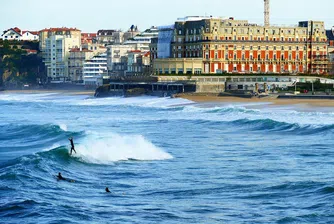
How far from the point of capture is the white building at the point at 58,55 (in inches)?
7215

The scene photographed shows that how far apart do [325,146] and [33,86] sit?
13700 centimetres

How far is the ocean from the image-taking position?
2923cm

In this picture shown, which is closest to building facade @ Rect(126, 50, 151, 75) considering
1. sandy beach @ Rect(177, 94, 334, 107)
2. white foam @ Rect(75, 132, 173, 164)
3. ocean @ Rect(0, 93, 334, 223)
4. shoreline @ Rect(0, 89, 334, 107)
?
shoreline @ Rect(0, 89, 334, 107)

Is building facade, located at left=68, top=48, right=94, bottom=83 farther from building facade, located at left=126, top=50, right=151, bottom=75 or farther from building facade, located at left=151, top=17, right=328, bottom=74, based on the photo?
building facade, located at left=151, top=17, right=328, bottom=74

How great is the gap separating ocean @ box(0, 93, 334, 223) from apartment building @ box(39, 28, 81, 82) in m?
117

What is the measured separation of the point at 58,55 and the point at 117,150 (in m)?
142

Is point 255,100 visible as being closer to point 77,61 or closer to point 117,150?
point 117,150

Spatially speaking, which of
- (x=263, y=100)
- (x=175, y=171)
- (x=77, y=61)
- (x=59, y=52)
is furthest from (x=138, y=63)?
(x=175, y=171)

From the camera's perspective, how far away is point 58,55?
185 meters

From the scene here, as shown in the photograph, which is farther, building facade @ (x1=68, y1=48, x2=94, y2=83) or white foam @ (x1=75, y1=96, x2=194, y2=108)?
building facade @ (x1=68, y1=48, x2=94, y2=83)

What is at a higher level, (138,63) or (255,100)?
(138,63)

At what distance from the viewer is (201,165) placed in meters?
39.8

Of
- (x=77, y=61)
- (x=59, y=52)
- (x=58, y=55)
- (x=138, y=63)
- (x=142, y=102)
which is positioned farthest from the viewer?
(x=58, y=55)

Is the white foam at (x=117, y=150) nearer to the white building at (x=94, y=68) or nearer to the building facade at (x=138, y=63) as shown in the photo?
the building facade at (x=138, y=63)
